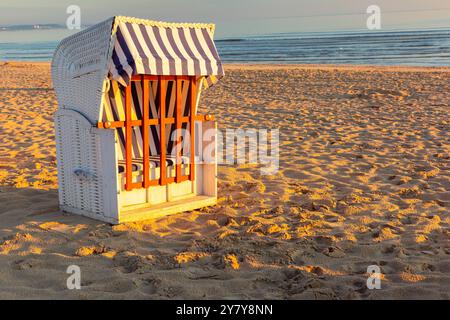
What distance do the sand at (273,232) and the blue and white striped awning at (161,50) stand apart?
1.41m

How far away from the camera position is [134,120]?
4633 millimetres

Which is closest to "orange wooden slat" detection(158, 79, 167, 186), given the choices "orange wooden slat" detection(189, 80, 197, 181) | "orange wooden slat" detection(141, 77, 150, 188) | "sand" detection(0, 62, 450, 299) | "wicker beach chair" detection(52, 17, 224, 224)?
"wicker beach chair" detection(52, 17, 224, 224)

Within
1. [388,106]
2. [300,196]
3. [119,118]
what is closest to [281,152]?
[300,196]

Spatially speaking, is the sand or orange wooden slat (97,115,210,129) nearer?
the sand

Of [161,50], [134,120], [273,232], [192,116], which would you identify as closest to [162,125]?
[134,120]

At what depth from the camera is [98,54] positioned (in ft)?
14.1

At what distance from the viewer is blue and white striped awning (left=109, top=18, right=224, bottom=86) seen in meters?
4.18

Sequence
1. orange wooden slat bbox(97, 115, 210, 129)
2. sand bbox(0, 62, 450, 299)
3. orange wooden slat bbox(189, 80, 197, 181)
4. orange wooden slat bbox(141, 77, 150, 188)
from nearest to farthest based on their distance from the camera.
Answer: sand bbox(0, 62, 450, 299) → orange wooden slat bbox(97, 115, 210, 129) → orange wooden slat bbox(141, 77, 150, 188) → orange wooden slat bbox(189, 80, 197, 181)

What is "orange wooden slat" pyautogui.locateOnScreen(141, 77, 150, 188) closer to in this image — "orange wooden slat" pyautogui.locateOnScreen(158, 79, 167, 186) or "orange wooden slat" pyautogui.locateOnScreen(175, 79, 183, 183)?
"orange wooden slat" pyautogui.locateOnScreen(158, 79, 167, 186)

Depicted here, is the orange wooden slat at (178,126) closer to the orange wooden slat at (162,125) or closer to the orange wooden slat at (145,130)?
the orange wooden slat at (162,125)

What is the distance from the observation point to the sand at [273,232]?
3.47 m

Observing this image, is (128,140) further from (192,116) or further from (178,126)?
(192,116)
